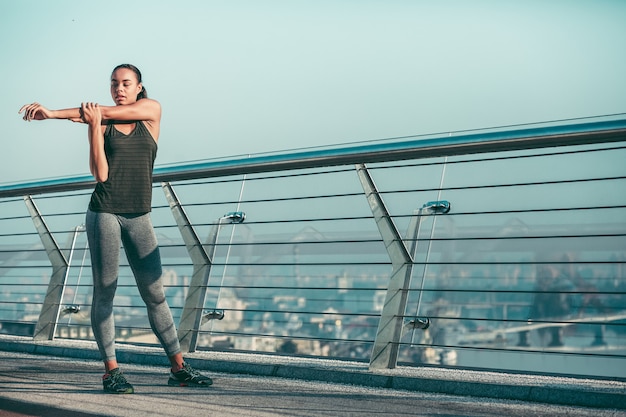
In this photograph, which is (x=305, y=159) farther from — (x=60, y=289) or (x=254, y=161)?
(x=60, y=289)

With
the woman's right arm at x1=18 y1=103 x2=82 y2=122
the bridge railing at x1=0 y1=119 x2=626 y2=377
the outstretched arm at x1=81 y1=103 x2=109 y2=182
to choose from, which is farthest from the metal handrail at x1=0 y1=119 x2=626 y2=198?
the woman's right arm at x1=18 y1=103 x2=82 y2=122

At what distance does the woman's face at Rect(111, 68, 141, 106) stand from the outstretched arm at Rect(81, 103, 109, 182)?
19 cm

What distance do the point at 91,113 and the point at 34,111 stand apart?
0.20 metres

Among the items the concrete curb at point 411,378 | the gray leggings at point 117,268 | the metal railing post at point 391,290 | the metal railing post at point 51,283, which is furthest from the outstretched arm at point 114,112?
the metal railing post at point 51,283

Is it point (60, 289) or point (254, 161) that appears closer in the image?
point (254, 161)

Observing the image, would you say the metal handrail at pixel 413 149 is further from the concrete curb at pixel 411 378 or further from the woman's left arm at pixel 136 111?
the concrete curb at pixel 411 378

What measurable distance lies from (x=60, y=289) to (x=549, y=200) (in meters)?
2.86

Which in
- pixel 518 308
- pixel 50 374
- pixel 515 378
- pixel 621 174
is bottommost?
pixel 50 374

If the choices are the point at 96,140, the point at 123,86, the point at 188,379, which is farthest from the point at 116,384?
the point at 123,86

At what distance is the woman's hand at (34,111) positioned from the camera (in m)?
2.67

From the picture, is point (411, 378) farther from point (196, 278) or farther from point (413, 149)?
point (196, 278)

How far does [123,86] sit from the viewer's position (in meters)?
2.97

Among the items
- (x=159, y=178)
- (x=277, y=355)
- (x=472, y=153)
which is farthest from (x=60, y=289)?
(x=472, y=153)

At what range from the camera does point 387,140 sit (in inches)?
120
